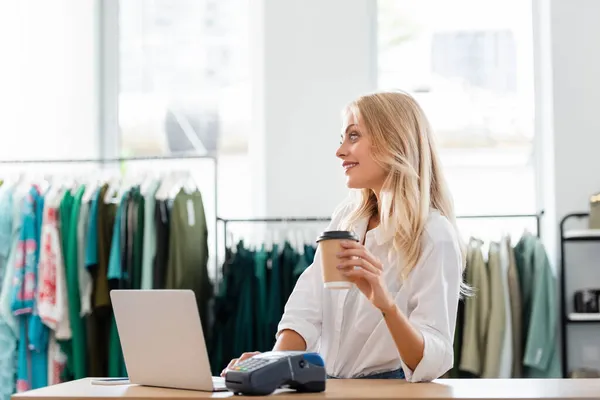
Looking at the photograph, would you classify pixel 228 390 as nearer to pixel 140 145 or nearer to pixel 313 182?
pixel 313 182

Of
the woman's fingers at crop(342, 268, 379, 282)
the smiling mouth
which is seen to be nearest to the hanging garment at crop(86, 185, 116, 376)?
the smiling mouth

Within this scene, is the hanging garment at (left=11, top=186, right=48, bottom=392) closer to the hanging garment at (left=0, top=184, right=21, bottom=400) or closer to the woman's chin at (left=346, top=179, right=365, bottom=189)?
the hanging garment at (left=0, top=184, right=21, bottom=400)

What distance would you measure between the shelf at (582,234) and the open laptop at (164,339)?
2.84 meters

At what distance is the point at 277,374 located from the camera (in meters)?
1.71

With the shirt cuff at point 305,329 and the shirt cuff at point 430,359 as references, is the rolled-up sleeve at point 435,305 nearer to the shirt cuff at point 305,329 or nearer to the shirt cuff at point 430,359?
the shirt cuff at point 430,359

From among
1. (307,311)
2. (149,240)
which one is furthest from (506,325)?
(307,311)

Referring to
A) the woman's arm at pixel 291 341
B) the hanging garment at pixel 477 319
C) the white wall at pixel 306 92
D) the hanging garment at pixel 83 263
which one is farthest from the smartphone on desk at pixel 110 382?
the white wall at pixel 306 92

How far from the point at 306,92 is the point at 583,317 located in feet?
6.26

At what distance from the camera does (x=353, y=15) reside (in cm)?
502

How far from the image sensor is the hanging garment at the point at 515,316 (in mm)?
4382

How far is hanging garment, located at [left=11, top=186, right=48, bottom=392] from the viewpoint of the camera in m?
4.24

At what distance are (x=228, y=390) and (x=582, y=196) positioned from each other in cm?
329

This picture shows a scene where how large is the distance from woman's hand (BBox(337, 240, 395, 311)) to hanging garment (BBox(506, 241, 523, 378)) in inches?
101

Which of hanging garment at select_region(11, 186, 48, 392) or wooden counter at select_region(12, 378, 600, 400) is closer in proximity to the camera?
wooden counter at select_region(12, 378, 600, 400)
